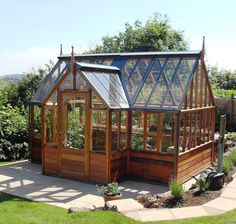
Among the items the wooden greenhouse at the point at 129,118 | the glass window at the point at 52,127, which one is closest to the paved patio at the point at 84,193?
the wooden greenhouse at the point at 129,118

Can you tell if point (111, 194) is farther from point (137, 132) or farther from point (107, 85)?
point (107, 85)

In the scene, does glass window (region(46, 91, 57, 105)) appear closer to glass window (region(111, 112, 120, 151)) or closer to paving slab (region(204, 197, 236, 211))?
glass window (region(111, 112, 120, 151))

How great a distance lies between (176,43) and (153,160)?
20366 millimetres

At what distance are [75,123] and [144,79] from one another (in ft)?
8.25

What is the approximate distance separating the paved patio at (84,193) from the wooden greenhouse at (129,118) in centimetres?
46

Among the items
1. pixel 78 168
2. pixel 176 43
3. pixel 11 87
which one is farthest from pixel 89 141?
pixel 176 43

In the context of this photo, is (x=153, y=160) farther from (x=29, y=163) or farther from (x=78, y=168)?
(x=29, y=163)

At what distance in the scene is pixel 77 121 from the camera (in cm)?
1070

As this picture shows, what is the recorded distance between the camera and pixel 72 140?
10141 mm

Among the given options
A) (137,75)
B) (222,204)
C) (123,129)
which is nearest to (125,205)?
(222,204)

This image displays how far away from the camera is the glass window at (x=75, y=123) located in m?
10.0

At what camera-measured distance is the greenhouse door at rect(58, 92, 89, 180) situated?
9.30 m

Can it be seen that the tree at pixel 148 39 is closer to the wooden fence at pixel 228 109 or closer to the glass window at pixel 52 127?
the wooden fence at pixel 228 109

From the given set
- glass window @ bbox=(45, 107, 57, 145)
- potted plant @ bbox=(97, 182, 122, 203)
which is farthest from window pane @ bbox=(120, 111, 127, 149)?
potted plant @ bbox=(97, 182, 122, 203)
